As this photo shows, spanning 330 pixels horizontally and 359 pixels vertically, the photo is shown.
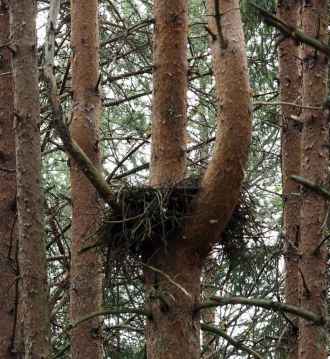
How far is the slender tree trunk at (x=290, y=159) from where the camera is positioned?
565 cm

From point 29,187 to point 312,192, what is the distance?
1864mm

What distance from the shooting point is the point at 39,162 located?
11.2 ft

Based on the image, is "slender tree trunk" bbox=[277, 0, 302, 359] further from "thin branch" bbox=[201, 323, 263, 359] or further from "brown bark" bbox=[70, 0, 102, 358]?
"thin branch" bbox=[201, 323, 263, 359]

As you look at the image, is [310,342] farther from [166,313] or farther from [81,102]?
[81,102]

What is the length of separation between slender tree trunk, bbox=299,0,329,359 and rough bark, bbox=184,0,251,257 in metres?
0.96

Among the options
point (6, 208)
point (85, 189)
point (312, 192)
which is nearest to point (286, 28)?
point (312, 192)

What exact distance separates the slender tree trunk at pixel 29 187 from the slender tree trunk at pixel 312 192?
182 centimetres

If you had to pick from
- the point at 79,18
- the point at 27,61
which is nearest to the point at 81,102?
the point at 79,18

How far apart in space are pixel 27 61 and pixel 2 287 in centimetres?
217

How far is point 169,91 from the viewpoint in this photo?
14.0ft

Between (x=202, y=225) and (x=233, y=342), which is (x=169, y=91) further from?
(x=233, y=342)

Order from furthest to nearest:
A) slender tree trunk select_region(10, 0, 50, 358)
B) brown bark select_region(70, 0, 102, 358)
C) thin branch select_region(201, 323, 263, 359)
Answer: brown bark select_region(70, 0, 102, 358), thin branch select_region(201, 323, 263, 359), slender tree trunk select_region(10, 0, 50, 358)

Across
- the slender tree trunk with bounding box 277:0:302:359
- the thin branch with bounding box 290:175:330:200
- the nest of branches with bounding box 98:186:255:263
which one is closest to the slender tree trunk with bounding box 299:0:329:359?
the slender tree trunk with bounding box 277:0:302:359

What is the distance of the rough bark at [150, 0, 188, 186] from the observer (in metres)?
4.20
